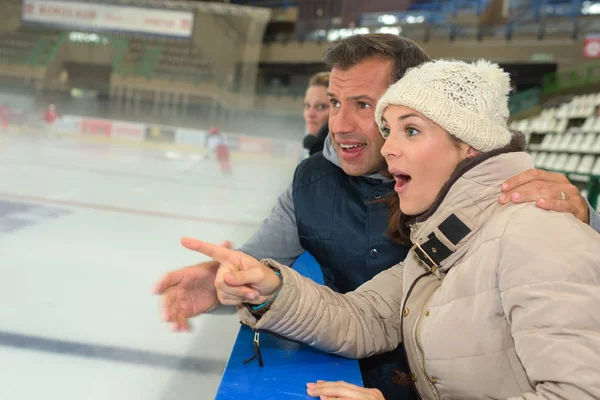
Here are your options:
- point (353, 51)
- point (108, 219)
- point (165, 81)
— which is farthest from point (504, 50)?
point (353, 51)

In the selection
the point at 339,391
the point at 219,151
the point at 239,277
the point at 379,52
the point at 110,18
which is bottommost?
the point at 219,151

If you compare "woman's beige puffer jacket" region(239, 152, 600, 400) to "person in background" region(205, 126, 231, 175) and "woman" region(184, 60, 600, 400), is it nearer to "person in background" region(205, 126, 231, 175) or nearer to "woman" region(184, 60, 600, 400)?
"woman" region(184, 60, 600, 400)

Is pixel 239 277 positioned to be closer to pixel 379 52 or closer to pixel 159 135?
pixel 379 52

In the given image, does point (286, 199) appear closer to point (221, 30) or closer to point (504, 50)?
point (504, 50)

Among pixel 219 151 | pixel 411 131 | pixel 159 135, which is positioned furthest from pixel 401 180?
pixel 159 135

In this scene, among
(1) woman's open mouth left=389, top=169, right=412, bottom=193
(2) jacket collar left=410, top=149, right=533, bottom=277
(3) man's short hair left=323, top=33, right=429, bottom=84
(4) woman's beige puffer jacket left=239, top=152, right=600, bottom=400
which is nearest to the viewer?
(4) woman's beige puffer jacket left=239, top=152, right=600, bottom=400

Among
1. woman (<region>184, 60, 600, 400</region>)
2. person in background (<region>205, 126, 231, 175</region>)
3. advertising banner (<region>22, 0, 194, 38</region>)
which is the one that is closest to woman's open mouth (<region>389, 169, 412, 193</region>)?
woman (<region>184, 60, 600, 400</region>)

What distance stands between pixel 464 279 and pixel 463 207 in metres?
0.13

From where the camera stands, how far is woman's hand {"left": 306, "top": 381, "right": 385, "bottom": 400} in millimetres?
930

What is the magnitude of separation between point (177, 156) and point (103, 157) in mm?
1507

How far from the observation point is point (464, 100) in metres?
0.96

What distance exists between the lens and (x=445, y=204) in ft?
3.13

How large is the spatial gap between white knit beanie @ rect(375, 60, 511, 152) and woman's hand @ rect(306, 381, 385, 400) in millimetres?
489

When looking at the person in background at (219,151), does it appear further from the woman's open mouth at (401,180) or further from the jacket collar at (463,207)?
the jacket collar at (463,207)
